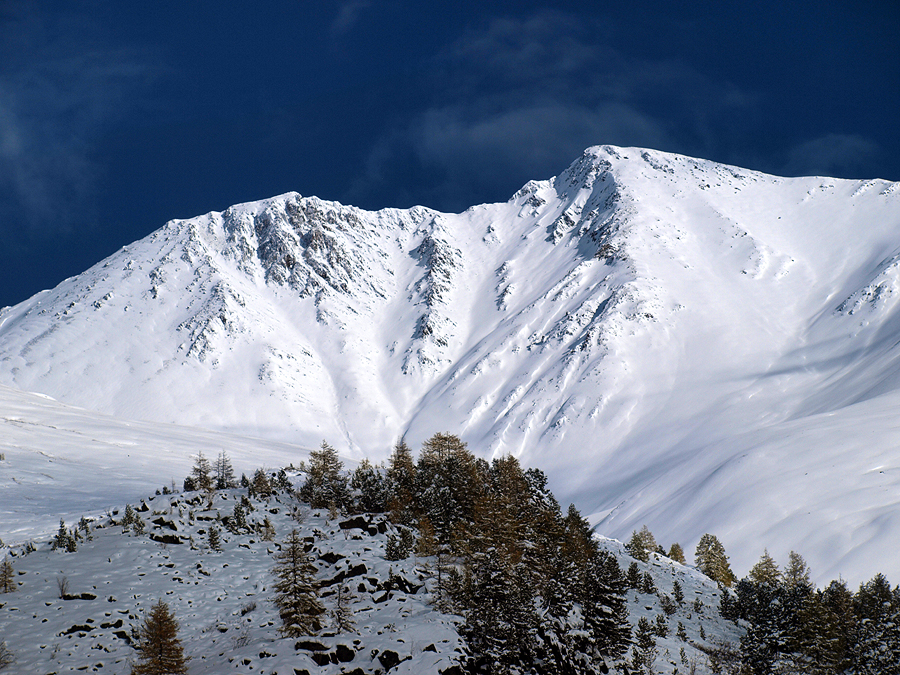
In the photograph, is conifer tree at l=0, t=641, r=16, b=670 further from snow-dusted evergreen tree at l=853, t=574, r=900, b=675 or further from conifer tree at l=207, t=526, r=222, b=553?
snow-dusted evergreen tree at l=853, t=574, r=900, b=675

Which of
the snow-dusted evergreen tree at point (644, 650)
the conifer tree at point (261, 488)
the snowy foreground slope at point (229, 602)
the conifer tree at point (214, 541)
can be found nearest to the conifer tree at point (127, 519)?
the snowy foreground slope at point (229, 602)

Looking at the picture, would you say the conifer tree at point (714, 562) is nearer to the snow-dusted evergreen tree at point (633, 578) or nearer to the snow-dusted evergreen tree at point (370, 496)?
the snow-dusted evergreen tree at point (633, 578)

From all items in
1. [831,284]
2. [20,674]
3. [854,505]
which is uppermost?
[831,284]

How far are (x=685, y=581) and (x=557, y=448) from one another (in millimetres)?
107462

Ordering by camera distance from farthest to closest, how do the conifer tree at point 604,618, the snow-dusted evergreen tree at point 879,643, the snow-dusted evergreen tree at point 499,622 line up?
the snow-dusted evergreen tree at point 879,643 < the conifer tree at point 604,618 < the snow-dusted evergreen tree at point 499,622

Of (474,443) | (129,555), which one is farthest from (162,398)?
(129,555)

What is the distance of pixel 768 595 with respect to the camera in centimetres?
3875

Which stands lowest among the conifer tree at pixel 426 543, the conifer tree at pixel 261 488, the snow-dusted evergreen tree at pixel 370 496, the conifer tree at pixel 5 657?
the conifer tree at pixel 5 657

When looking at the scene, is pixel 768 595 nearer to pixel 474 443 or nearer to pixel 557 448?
pixel 557 448

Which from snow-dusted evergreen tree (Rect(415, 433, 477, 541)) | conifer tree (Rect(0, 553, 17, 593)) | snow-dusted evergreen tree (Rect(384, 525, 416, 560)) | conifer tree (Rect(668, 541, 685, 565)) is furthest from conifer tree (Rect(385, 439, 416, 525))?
conifer tree (Rect(668, 541, 685, 565))

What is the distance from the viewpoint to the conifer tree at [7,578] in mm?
26016

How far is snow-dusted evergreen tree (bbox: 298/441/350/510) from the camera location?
3969cm

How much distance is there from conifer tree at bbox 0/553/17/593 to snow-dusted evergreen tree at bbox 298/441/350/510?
16997mm

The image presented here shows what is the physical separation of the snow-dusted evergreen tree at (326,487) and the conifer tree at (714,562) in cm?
3991
